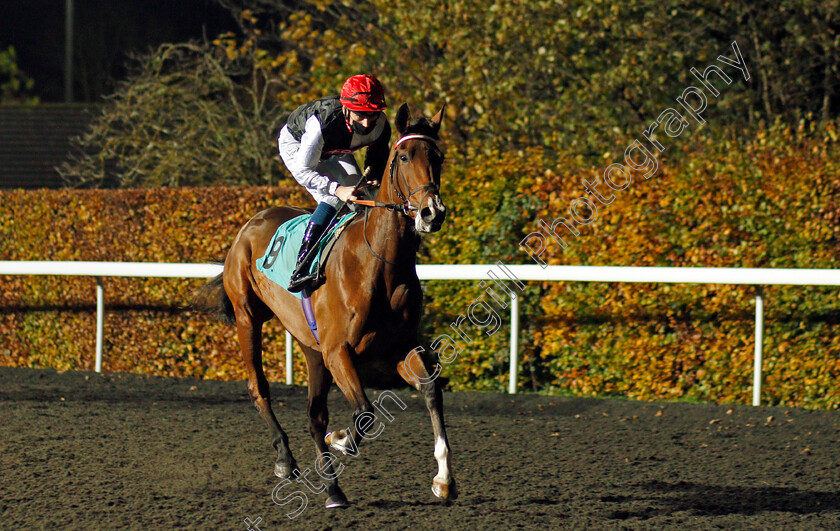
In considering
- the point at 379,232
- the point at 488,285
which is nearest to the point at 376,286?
the point at 379,232

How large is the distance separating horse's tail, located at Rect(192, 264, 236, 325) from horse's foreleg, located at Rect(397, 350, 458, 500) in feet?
5.89

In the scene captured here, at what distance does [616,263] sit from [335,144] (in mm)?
3183

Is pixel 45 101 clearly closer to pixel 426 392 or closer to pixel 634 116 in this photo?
pixel 634 116

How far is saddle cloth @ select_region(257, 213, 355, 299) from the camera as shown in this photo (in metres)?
4.43

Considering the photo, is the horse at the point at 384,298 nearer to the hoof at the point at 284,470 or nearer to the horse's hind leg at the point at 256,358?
the hoof at the point at 284,470

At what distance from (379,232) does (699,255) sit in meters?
3.48

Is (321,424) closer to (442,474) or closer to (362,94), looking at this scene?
(442,474)

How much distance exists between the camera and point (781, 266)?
6.54m

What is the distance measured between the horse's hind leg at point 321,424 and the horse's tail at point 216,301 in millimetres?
949

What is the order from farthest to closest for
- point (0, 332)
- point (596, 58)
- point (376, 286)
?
point (596, 58) < point (0, 332) < point (376, 286)

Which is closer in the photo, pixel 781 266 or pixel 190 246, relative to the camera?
pixel 781 266

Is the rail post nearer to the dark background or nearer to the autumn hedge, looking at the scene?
the autumn hedge

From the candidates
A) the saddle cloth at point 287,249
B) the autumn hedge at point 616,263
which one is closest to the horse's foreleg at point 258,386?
the saddle cloth at point 287,249

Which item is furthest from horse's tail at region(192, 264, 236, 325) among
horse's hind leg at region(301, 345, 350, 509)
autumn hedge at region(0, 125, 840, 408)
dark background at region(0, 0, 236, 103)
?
dark background at region(0, 0, 236, 103)
